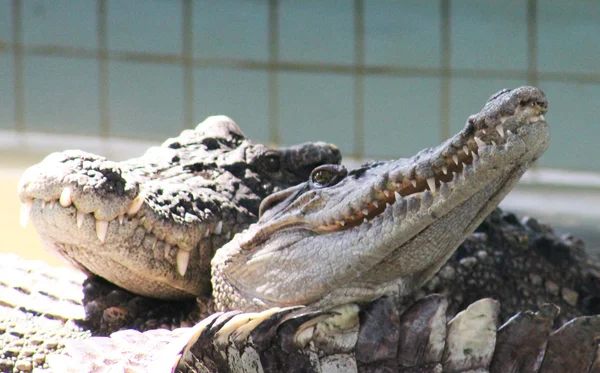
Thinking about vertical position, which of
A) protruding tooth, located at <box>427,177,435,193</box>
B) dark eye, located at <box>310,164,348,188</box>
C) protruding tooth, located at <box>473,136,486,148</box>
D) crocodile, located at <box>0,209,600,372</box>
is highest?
protruding tooth, located at <box>473,136,486,148</box>

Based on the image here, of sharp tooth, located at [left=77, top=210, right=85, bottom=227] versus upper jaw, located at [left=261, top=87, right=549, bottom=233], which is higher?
upper jaw, located at [left=261, top=87, right=549, bottom=233]

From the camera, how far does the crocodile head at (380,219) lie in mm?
1204

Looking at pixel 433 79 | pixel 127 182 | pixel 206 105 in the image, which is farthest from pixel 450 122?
pixel 127 182

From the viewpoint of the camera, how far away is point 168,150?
5.87 ft

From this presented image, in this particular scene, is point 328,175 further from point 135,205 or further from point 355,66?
point 355,66

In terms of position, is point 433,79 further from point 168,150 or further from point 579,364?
point 579,364

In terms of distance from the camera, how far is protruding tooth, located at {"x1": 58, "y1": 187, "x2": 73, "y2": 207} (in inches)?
57.0

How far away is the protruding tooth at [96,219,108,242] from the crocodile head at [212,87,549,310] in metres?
0.18

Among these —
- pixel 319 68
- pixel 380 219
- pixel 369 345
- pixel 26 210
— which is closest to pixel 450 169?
pixel 380 219

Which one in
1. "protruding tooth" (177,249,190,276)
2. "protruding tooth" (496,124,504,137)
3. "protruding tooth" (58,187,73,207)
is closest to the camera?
"protruding tooth" (496,124,504,137)

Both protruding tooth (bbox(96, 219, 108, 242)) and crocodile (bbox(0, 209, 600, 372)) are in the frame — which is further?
protruding tooth (bbox(96, 219, 108, 242))

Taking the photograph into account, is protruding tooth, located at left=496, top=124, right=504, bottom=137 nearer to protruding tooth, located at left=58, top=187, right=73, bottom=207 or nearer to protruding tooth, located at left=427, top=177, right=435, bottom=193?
protruding tooth, located at left=427, top=177, right=435, bottom=193

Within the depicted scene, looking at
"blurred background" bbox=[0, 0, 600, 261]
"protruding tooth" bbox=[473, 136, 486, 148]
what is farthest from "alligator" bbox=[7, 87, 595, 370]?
"blurred background" bbox=[0, 0, 600, 261]

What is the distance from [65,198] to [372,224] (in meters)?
0.47
